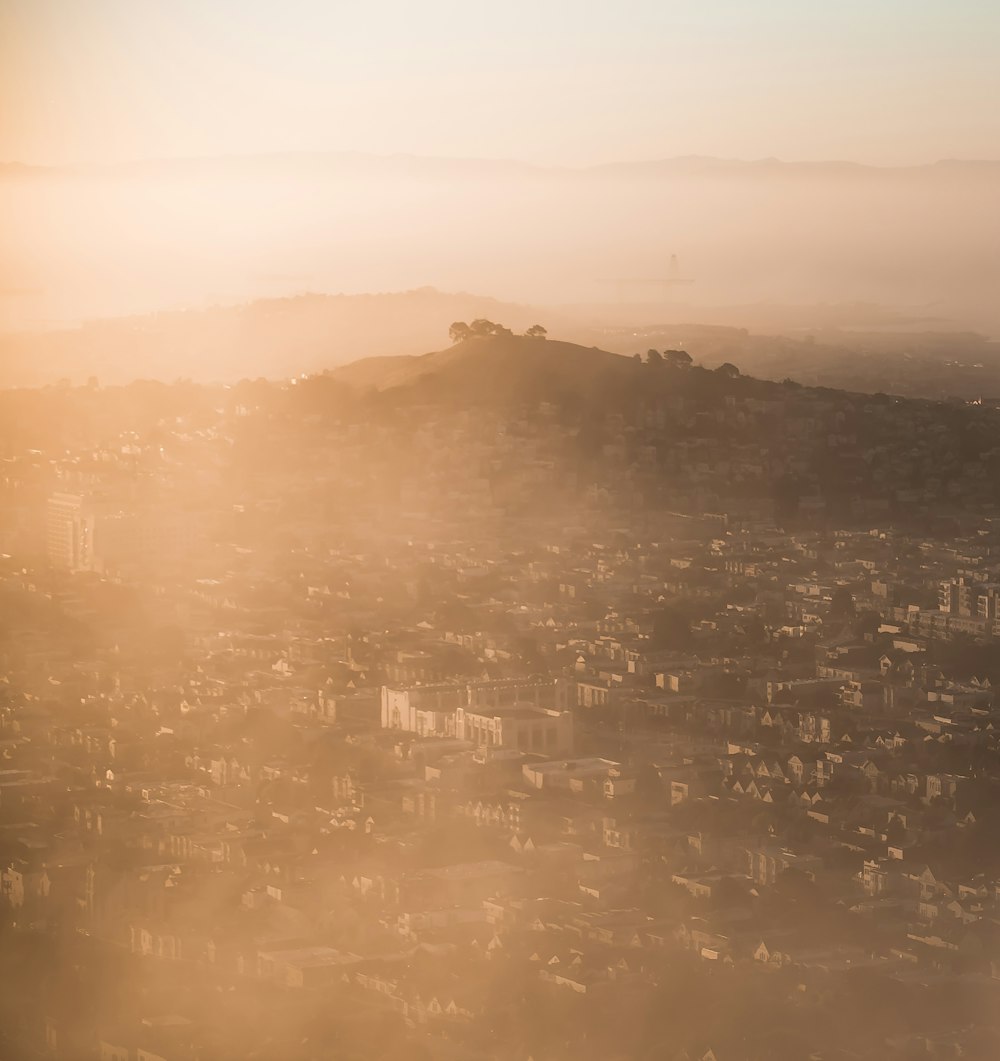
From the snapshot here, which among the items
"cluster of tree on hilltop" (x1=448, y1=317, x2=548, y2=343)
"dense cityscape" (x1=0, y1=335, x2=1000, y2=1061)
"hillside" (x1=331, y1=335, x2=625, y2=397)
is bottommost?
"dense cityscape" (x1=0, y1=335, x2=1000, y2=1061)

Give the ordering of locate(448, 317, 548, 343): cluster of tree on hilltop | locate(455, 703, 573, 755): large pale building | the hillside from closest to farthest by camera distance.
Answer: locate(455, 703, 573, 755): large pale building < locate(448, 317, 548, 343): cluster of tree on hilltop < the hillside

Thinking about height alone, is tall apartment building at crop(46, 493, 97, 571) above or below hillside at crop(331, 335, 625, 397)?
below

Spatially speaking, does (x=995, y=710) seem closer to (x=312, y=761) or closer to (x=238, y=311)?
(x=312, y=761)

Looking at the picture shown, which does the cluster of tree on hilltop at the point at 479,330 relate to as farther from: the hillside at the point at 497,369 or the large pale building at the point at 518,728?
the large pale building at the point at 518,728

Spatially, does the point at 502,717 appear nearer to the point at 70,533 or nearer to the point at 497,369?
the point at 70,533

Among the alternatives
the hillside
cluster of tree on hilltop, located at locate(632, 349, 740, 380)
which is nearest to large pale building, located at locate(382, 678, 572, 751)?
cluster of tree on hilltop, located at locate(632, 349, 740, 380)

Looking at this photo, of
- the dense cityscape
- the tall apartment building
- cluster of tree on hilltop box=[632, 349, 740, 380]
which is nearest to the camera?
the dense cityscape

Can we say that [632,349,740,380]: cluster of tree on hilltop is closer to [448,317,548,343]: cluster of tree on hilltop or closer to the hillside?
the hillside

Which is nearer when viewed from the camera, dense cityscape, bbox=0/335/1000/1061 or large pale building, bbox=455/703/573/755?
dense cityscape, bbox=0/335/1000/1061
